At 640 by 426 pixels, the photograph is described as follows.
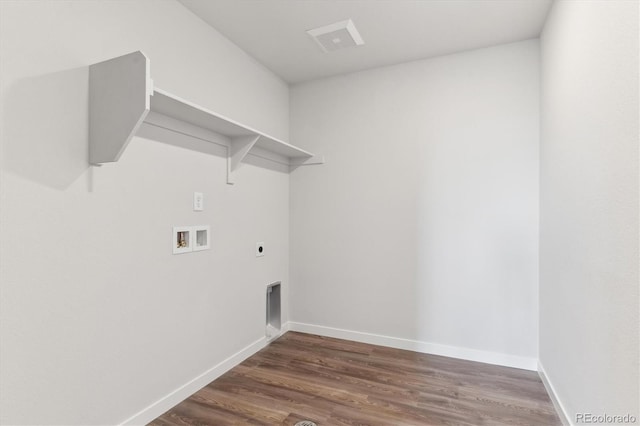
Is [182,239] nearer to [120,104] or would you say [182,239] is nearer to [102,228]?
[102,228]

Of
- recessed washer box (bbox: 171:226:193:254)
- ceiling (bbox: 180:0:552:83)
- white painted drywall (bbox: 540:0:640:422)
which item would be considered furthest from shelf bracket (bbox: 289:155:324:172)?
white painted drywall (bbox: 540:0:640:422)

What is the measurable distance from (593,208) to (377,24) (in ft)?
5.93

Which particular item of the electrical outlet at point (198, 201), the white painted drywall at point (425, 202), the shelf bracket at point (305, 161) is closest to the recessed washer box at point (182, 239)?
the electrical outlet at point (198, 201)

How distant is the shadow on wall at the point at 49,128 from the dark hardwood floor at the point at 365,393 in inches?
58.6

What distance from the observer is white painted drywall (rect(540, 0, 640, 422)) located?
3.64ft

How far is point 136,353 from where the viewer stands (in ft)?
5.87

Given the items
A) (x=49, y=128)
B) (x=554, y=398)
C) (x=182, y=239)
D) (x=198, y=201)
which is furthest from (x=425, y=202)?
(x=49, y=128)

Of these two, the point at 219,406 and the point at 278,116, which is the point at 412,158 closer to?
the point at 278,116

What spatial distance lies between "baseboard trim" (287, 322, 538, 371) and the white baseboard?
151mm

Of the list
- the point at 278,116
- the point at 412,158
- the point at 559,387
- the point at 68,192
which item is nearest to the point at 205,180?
the point at 68,192

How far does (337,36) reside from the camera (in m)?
2.44

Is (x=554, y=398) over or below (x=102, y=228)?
below

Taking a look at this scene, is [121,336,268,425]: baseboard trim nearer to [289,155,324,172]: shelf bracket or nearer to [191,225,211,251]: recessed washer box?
[191,225,211,251]: recessed washer box

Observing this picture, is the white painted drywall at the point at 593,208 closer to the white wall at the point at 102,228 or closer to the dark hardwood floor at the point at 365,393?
the dark hardwood floor at the point at 365,393
